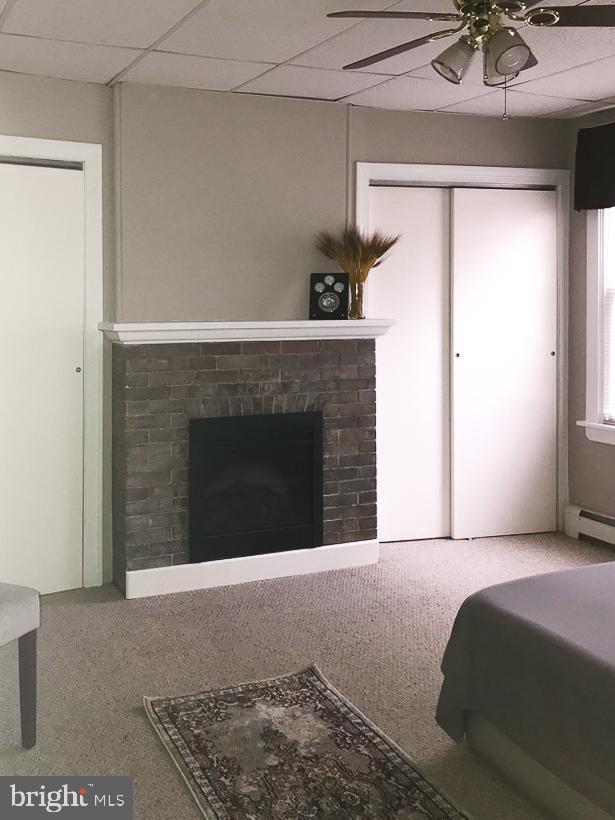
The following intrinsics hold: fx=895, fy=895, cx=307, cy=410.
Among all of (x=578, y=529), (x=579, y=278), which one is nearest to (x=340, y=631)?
(x=578, y=529)

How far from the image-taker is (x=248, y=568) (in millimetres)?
4652

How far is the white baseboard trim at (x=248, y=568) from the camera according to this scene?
4422 millimetres

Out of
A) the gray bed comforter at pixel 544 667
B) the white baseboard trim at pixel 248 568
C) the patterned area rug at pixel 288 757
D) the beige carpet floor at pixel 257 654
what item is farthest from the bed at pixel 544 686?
the white baseboard trim at pixel 248 568

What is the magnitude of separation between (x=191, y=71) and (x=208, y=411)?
63.8 inches

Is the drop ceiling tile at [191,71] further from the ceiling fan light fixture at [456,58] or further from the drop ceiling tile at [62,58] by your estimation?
the ceiling fan light fixture at [456,58]

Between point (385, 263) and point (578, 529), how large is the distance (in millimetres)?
1992

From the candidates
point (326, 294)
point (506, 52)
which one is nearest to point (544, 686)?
point (506, 52)

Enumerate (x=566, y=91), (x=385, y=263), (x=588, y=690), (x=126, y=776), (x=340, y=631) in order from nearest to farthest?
(x=588, y=690) → (x=126, y=776) → (x=340, y=631) → (x=566, y=91) → (x=385, y=263)

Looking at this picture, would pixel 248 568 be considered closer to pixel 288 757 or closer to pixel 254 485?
pixel 254 485

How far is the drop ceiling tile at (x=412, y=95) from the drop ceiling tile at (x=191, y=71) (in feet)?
2.31

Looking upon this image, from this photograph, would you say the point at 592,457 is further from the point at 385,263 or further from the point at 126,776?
the point at 126,776

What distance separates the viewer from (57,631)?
12.9 feet

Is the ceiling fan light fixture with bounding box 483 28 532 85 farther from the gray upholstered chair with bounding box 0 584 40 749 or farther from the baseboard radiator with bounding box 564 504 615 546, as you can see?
the baseboard radiator with bounding box 564 504 615 546

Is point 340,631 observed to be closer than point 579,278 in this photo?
Yes
